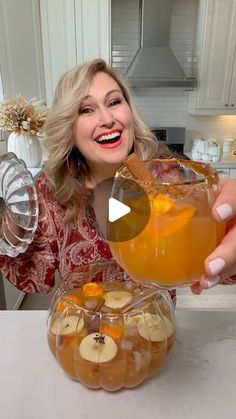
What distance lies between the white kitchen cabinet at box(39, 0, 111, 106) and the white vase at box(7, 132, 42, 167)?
949mm

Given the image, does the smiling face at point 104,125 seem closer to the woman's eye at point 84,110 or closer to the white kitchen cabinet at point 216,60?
the woman's eye at point 84,110

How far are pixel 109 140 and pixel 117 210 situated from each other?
580 mm

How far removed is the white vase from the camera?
6.68 ft

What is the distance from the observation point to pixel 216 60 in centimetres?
276

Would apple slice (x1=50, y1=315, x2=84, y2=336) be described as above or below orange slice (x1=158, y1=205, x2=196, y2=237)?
below

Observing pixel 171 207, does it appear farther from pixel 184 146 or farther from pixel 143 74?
pixel 184 146

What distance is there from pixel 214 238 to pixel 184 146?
2.99 metres

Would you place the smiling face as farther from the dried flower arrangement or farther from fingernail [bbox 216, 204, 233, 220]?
the dried flower arrangement

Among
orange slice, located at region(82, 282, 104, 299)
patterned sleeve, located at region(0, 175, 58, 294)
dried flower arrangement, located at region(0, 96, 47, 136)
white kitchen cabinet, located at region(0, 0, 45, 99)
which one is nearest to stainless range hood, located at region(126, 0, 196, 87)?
white kitchen cabinet, located at region(0, 0, 45, 99)

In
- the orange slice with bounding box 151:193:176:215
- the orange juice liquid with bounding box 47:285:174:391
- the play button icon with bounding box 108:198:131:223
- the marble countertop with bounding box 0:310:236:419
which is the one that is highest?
the orange slice with bounding box 151:193:176:215

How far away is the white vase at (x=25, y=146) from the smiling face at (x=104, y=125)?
118 centimetres

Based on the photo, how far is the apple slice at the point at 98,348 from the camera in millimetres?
447

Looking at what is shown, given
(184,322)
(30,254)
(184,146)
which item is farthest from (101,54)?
(184,322)

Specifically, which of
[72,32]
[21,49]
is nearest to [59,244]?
[21,49]
